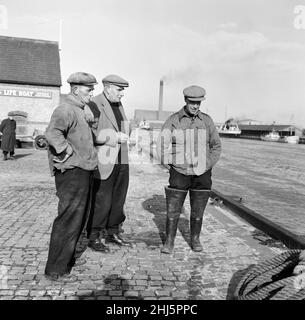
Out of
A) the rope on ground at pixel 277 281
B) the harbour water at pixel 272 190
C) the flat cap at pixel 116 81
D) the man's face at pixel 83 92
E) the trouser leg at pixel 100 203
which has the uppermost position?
the flat cap at pixel 116 81

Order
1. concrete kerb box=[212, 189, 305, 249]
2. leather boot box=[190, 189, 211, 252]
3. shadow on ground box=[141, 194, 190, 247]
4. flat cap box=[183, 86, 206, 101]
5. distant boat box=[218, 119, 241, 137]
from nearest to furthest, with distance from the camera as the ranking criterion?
flat cap box=[183, 86, 206, 101] → leather boot box=[190, 189, 211, 252] → concrete kerb box=[212, 189, 305, 249] → shadow on ground box=[141, 194, 190, 247] → distant boat box=[218, 119, 241, 137]

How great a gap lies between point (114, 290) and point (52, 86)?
30343mm

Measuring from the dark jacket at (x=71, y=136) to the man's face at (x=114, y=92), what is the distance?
0.79 metres

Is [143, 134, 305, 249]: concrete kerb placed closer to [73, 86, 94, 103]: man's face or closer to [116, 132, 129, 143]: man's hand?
[116, 132, 129, 143]: man's hand

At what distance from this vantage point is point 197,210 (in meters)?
5.23

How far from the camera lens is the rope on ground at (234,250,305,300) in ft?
9.89

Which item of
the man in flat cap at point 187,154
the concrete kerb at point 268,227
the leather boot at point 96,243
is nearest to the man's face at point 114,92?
the man in flat cap at point 187,154

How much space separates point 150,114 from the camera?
107 meters

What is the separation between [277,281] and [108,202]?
248 centimetres

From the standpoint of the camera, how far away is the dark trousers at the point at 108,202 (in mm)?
5035

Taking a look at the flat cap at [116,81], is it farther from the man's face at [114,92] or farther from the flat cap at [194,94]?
the flat cap at [194,94]

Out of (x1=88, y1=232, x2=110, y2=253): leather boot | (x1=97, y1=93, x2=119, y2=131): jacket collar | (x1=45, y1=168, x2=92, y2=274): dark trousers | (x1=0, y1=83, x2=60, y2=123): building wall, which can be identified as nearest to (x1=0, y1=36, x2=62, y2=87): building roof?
(x1=0, y1=83, x2=60, y2=123): building wall

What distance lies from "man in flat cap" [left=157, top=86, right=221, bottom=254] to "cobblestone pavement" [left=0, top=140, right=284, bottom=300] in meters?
0.45
